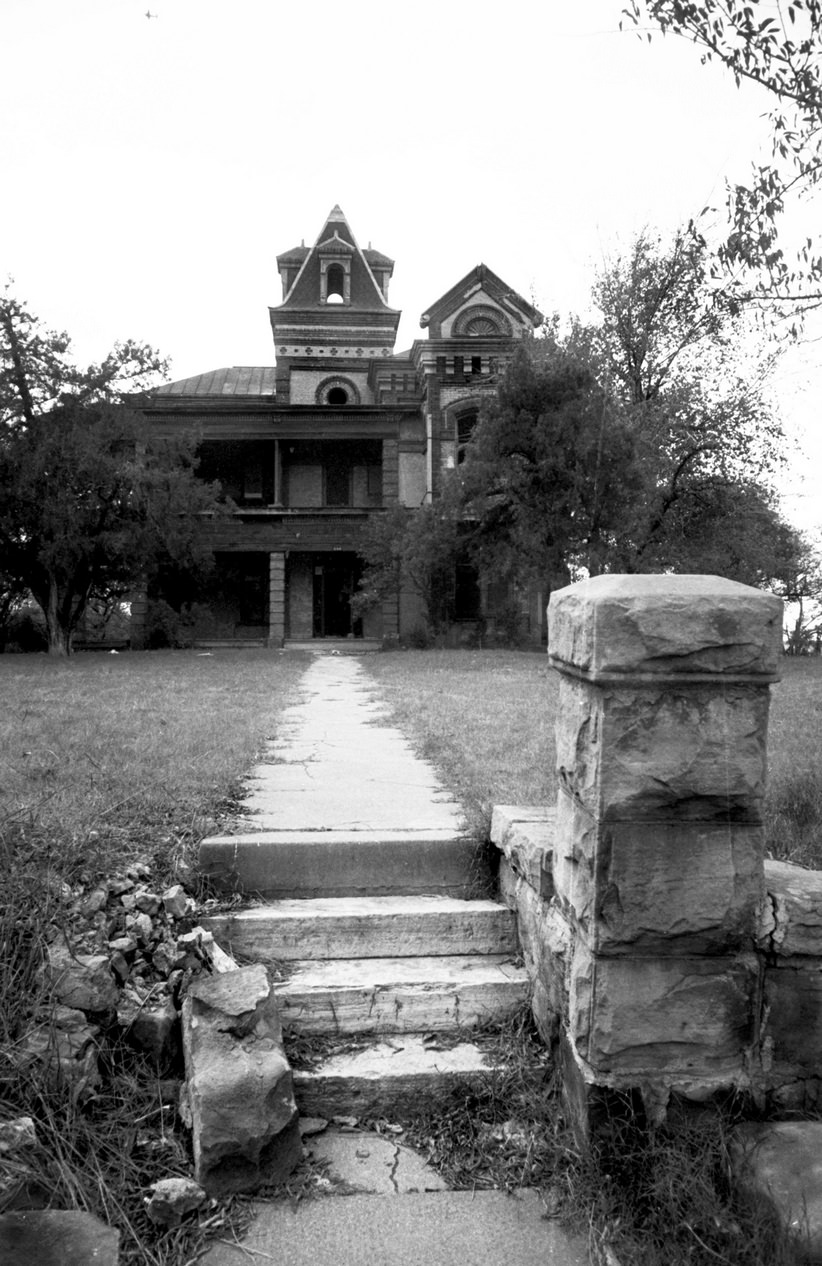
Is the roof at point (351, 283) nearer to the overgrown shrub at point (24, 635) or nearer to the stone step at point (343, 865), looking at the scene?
the overgrown shrub at point (24, 635)

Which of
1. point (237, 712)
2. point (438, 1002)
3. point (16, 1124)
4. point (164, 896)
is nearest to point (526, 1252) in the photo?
point (438, 1002)

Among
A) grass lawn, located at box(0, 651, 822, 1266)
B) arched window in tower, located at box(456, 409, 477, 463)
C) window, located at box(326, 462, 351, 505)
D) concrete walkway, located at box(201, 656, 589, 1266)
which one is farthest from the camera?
window, located at box(326, 462, 351, 505)

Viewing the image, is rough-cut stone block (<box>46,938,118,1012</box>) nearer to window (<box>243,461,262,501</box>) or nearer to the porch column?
the porch column

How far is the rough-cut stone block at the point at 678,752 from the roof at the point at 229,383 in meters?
32.8

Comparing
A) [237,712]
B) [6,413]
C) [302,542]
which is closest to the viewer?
[237,712]

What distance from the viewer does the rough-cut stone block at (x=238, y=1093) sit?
2586 millimetres

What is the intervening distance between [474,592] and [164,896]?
27369 millimetres

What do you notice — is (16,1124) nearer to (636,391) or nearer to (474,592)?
(636,391)

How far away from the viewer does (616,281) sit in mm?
23031

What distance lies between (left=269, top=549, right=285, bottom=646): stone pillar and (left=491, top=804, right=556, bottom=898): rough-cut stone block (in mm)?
25414

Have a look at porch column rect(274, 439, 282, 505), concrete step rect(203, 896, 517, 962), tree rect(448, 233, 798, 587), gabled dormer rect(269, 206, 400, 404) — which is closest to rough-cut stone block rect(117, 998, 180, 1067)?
concrete step rect(203, 896, 517, 962)

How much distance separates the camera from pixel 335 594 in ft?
105

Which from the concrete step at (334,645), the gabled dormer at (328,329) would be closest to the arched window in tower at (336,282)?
the gabled dormer at (328,329)

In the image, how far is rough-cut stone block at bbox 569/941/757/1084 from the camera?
8.80 feet
